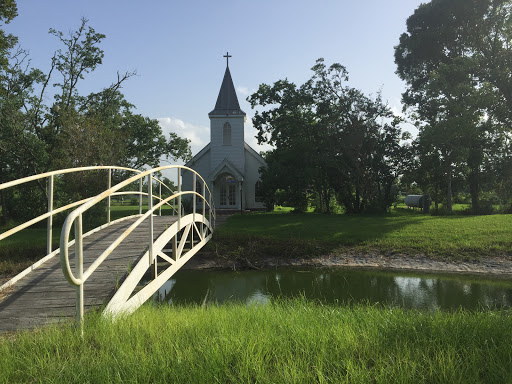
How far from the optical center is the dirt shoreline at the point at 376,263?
34.3 ft

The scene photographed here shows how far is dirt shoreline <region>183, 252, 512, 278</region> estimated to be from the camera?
1045cm

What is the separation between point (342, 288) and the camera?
878 centimetres

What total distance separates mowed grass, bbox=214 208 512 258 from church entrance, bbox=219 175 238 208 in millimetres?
8611

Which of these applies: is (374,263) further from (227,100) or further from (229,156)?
(227,100)

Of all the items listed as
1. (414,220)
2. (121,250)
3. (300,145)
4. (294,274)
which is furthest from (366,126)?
(121,250)

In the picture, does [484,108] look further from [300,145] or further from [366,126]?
[300,145]

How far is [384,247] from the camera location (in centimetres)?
1227

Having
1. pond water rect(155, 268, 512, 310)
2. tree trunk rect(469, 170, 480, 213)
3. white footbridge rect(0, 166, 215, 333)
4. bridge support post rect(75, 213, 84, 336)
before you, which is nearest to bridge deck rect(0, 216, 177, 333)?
white footbridge rect(0, 166, 215, 333)

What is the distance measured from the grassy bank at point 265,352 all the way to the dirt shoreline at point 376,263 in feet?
25.0

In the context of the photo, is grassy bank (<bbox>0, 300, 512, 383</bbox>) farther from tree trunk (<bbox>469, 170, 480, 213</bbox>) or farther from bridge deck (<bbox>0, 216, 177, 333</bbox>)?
tree trunk (<bbox>469, 170, 480, 213</bbox>)

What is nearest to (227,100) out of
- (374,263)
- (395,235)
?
(395,235)

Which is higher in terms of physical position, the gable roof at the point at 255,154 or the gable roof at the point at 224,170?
the gable roof at the point at 255,154

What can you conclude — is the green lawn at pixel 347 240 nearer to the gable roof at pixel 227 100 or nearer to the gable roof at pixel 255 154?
the gable roof at pixel 255 154

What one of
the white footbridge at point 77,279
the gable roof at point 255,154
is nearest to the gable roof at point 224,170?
the gable roof at point 255,154
